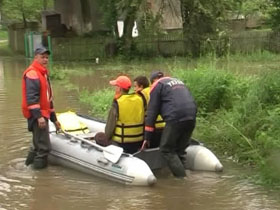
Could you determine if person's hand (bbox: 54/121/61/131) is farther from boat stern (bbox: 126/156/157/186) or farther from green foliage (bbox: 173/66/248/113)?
green foliage (bbox: 173/66/248/113)

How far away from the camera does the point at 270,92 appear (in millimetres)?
10352

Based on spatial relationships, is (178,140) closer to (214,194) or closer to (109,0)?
(214,194)

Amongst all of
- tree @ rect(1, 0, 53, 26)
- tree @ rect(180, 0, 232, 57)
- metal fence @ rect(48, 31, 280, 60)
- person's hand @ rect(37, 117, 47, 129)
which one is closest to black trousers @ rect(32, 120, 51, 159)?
person's hand @ rect(37, 117, 47, 129)

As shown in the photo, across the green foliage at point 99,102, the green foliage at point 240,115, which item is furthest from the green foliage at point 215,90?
the green foliage at point 99,102

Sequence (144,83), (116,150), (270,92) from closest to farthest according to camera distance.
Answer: (116,150), (144,83), (270,92)

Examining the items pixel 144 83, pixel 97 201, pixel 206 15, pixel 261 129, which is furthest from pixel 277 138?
pixel 206 15

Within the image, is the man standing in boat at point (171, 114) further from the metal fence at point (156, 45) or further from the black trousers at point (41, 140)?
the metal fence at point (156, 45)

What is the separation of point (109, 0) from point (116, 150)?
71.1 ft

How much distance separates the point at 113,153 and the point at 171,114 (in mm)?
934

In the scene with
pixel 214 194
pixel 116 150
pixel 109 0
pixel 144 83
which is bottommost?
pixel 214 194

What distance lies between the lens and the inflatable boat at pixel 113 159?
814 cm

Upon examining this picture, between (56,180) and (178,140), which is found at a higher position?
(178,140)

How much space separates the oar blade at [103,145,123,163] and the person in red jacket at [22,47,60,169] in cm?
109

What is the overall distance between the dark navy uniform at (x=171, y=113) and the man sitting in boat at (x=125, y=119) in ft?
1.00
